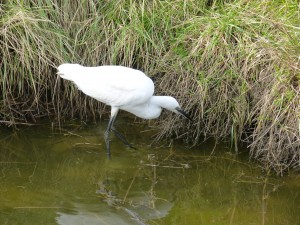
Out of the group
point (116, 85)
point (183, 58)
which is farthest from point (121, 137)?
point (183, 58)

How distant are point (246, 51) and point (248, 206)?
50.4 inches

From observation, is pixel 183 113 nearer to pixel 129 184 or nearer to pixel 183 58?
pixel 183 58

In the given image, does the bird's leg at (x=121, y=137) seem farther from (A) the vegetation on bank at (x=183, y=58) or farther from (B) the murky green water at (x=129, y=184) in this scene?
(A) the vegetation on bank at (x=183, y=58)

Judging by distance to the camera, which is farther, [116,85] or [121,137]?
→ [121,137]

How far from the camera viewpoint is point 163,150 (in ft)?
16.6

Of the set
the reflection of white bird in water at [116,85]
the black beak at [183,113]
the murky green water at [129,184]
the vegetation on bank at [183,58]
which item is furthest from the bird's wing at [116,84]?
the murky green water at [129,184]

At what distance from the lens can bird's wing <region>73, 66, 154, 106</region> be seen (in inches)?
192

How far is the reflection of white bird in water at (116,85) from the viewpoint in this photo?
4879mm

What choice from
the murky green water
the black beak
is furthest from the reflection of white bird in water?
the murky green water

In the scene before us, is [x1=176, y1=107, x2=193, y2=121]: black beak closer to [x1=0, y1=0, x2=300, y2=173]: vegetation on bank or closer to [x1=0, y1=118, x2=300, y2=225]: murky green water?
[x1=0, y1=0, x2=300, y2=173]: vegetation on bank

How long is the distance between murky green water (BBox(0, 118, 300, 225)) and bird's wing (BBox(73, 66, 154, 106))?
472 mm

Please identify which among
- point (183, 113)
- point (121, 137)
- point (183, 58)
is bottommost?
point (121, 137)

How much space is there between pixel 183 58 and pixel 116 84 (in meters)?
0.64

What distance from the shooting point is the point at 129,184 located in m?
4.53
